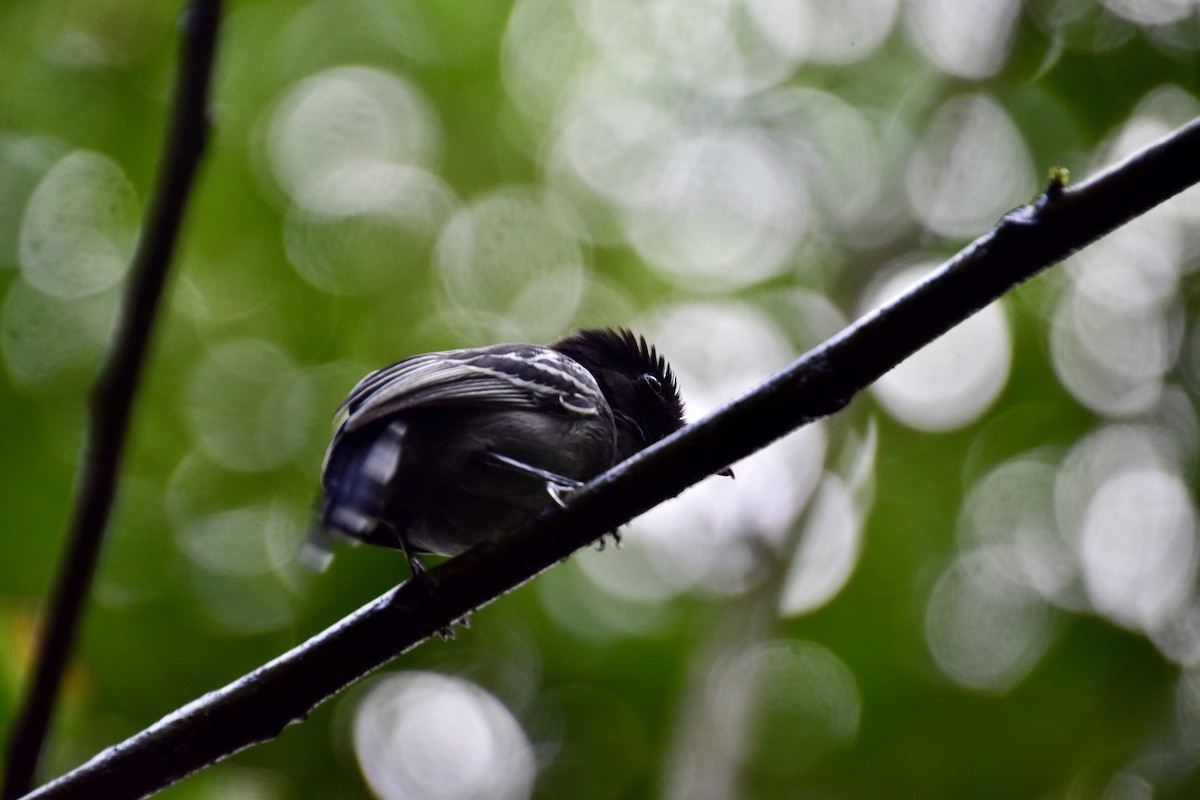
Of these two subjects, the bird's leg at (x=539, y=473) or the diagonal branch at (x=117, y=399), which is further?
the bird's leg at (x=539, y=473)

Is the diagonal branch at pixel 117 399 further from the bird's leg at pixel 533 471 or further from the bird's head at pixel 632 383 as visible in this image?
the bird's head at pixel 632 383

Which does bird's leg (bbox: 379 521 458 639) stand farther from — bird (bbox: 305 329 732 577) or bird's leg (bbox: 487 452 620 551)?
bird's leg (bbox: 487 452 620 551)

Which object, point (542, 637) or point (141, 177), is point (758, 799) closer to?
point (542, 637)

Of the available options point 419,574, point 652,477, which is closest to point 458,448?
point 419,574

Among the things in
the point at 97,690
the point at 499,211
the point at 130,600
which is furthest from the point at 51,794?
the point at 499,211

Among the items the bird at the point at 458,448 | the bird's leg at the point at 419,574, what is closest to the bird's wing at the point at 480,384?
the bird at the point at 458,448
